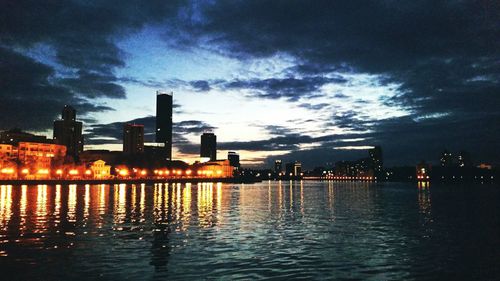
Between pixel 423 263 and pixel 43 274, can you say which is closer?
pixel 43 274

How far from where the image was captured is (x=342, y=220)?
56.6 metres

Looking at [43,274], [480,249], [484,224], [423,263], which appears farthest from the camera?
[484,224]

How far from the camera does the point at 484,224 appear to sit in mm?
54000

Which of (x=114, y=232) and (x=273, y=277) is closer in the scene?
(x=273, y=277)

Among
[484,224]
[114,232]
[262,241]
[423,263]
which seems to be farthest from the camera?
[484,224]

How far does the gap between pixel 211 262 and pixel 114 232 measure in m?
17.6

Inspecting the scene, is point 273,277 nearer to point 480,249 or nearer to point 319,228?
point 480,249

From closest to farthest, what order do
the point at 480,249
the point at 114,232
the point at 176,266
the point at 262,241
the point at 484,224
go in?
the point at 176,266 < the point at 480,249 < the point at 262,241 < the point at 114,232 < the point at 484,224

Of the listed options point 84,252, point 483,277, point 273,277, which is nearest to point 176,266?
point 273,277

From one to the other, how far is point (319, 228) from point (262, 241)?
12.2 m

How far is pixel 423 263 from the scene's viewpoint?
29.3 m

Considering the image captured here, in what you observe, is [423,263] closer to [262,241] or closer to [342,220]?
[262,241]

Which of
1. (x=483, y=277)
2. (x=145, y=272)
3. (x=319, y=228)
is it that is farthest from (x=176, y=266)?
(x=319, y=228)

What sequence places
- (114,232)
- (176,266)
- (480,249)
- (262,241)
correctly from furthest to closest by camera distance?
(114,232) → (262,241) → (480,249) → (176,266)
